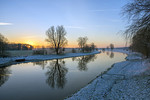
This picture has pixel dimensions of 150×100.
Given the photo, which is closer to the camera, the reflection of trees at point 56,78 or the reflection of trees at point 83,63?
the reflection of trees at point 56,78

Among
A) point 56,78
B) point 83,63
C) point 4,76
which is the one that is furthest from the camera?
point 83,63

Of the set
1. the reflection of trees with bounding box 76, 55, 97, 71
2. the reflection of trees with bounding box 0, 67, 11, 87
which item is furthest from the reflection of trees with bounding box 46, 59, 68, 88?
the reflection of trees with bounding box 0, 67, 11, 87

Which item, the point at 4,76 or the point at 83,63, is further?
the point at 83,63

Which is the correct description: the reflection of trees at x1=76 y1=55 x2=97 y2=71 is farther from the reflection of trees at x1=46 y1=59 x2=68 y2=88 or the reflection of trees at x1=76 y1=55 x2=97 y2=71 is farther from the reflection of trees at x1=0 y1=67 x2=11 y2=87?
the reflection of trees at x1=0 y1=67 x2=11 y2=87

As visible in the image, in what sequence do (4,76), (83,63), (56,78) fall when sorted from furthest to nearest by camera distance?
(83,63), (4,76), (56,78)

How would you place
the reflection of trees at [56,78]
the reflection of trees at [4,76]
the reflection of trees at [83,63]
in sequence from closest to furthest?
the reflection of trees at [56,78] < the reflection of trees at [4,76] < the reflection of trees at [83,63]

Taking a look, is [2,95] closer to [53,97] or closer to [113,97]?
[53,97]

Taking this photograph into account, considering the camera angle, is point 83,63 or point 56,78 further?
point 83,63

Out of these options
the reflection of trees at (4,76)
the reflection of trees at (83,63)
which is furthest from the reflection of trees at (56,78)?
the reflection of trees at (4,76)

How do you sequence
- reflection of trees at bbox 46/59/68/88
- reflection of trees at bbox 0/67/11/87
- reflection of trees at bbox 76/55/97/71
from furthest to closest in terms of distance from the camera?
1. reflection of trees at bbox 76/55/97/71
2. reflection of trees at bbox 0/67/11/87
3. reflection of trees at bbox 46/59/68/88

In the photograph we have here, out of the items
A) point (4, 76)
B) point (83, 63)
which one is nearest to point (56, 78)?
point (4, 76)

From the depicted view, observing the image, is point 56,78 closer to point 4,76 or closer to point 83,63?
point 4,76

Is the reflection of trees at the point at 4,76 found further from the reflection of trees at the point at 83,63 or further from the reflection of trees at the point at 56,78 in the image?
the reflection of trees at the point at 83,63

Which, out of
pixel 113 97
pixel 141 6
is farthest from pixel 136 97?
pixel 141 6
